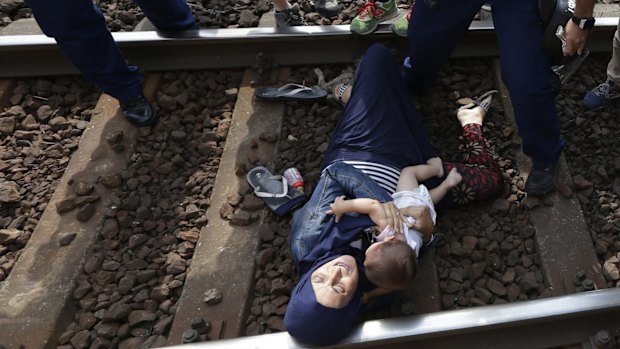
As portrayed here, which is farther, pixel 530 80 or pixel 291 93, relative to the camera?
pixel 291 93

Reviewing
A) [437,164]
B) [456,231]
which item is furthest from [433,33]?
[456,231]

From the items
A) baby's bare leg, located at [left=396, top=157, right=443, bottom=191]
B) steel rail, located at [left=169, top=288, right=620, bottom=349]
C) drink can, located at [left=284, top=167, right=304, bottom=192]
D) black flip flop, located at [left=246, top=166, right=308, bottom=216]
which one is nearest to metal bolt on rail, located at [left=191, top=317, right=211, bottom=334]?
steel rail, located at [left=169, top=288, right=620, bottom=349]

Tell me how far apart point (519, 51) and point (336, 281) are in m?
1.55

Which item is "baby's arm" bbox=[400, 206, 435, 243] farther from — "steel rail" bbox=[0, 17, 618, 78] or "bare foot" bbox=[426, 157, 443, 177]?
"steel rail" bbox=[0, 17, 618, 78]

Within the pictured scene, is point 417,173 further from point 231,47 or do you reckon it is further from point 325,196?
point 231,47

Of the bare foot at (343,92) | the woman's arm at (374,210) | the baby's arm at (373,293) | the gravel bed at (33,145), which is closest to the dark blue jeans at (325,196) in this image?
the woman's arm at (374,210)

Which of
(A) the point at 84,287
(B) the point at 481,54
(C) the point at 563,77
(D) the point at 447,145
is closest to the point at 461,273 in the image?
(D) the point at 447,145

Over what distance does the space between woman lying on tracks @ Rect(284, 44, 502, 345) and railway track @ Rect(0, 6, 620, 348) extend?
0.18 m

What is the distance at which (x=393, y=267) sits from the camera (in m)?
2.58

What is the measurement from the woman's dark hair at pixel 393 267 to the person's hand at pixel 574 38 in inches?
51.1

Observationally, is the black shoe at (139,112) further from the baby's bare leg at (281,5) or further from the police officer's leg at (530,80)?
the police officer's leg at (530,80)

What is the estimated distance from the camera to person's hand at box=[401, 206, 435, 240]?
2941 millimetres

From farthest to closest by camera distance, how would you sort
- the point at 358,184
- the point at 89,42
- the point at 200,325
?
1. the point at 89,42
2. the point at 358,184
3. the point at 200,325

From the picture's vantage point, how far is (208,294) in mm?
2982
